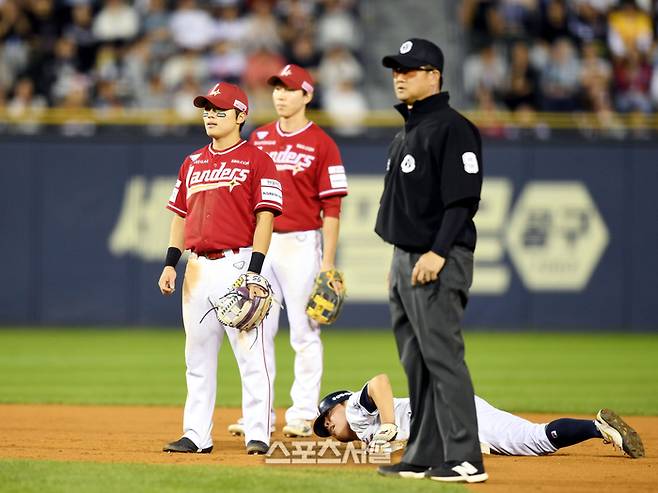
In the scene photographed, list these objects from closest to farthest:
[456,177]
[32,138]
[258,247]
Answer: [456,177]
[258,247]
[32,138]

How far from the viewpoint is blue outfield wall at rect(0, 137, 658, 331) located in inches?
673

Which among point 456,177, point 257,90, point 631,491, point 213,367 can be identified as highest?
point 257,90

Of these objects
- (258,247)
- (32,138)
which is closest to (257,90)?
(32,138)

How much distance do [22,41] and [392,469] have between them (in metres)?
14.1

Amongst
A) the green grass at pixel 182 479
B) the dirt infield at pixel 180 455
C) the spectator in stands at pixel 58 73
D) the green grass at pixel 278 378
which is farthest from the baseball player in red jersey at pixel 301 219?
the spectator in stands at pixel 58 73

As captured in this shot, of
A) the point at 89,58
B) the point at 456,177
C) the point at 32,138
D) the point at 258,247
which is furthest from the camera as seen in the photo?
Result: the point at 89,58

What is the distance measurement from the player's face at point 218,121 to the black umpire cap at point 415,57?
1.44m

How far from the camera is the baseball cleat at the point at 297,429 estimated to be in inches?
325

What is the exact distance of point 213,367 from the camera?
7.36 m

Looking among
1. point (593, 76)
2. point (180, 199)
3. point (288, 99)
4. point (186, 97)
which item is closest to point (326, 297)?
point (180, 199)

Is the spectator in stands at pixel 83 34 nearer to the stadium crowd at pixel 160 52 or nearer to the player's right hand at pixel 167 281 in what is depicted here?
the stadium crowd at pixel 160 52

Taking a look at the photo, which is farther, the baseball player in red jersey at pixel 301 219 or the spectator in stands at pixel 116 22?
the spectator in stands at pixel 116 22

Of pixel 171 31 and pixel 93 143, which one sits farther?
pixel 171 31

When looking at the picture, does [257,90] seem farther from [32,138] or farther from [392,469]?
[392,469]
